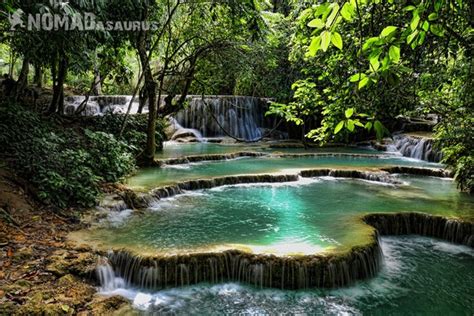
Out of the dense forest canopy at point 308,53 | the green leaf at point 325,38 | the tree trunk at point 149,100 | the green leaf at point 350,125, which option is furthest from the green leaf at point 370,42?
the tree trunk at point 149,100

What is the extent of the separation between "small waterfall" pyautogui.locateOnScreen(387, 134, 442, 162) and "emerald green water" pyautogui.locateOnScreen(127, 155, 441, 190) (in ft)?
2.09

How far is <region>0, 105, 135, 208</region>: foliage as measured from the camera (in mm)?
7094

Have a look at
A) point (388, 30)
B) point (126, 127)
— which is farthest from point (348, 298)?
point (126, 127)

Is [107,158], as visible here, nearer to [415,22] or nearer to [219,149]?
[219,149]

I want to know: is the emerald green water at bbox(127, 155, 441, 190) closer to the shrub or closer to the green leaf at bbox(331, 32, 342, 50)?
the shrub

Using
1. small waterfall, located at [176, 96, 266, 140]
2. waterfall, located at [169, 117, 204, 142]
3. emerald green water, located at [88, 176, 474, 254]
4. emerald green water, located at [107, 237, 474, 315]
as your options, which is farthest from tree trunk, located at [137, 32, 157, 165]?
small waterfall, located at [176, 96, 266, 140]

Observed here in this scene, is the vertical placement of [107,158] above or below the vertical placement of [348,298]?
above

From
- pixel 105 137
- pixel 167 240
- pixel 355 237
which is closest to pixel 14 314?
pixel 167 240

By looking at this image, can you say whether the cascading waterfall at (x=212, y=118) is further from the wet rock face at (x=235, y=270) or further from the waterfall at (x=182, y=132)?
the wet rock face at (x=235, y=270)

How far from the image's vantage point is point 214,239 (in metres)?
6.39

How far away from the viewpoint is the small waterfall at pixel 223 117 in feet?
71.2

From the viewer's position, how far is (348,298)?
5.25 metres

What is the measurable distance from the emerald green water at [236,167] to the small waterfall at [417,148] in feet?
2.09

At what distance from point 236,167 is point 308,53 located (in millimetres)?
10617
